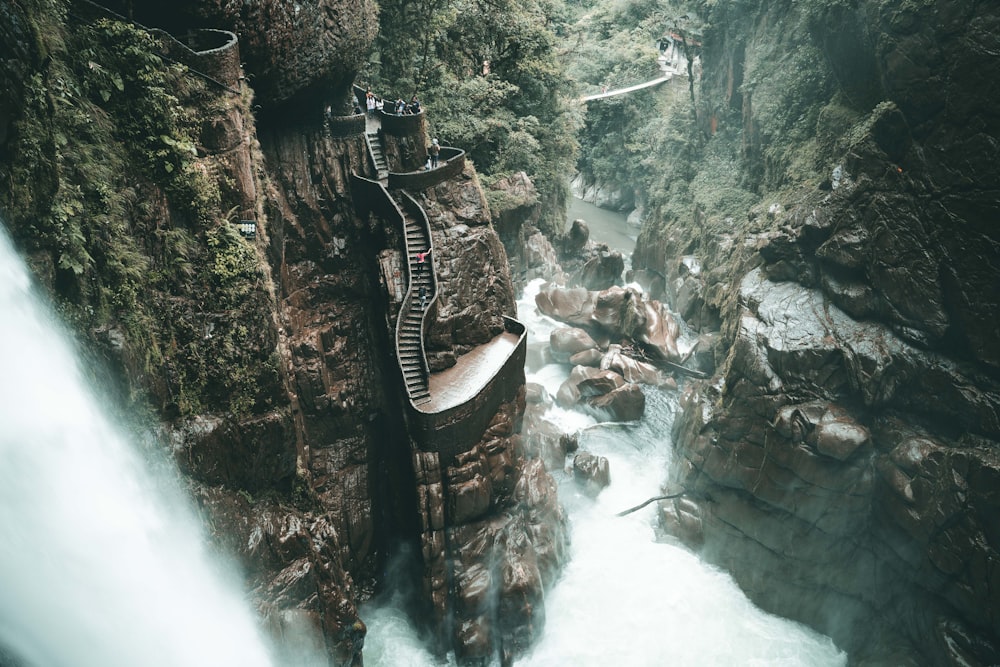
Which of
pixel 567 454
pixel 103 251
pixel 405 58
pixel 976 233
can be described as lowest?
pixel 567 454

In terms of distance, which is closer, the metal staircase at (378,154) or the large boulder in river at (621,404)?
the metal staircase at (378,154)

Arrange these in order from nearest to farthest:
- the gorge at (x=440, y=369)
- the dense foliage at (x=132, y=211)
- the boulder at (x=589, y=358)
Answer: the dense foliage at (x=132, y=211), the gorge at (x=440, y=369), the boulder at (x=589, y=358)

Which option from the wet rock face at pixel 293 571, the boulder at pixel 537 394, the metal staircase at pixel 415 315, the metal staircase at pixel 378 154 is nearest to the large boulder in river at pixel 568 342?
the boulder at pixel 537 394

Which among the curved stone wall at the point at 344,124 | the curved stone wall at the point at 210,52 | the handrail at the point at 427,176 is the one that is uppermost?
the curved stone wall at the point at 210,52

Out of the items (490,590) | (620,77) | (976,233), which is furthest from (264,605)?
(620,77)

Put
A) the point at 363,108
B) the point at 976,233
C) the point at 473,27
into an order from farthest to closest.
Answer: the point at 473,27
the point at 363,108
the point at 976,233

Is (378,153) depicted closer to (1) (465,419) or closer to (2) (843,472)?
(1) (465,419)

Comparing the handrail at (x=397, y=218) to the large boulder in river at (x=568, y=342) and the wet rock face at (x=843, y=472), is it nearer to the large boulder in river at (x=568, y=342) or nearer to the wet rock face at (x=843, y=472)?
the wet rock face at (x=843, y=472)

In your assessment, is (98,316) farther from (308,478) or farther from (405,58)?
(405,58)
